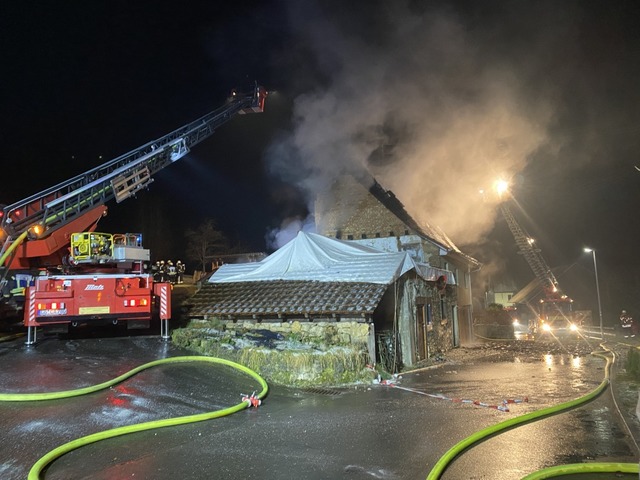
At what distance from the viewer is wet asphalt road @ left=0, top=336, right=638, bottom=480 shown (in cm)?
479

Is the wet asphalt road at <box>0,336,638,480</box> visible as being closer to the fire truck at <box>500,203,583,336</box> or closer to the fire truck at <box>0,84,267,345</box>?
the fire truck at <box>0,84,267,345</box>

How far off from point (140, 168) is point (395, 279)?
9.94 meters

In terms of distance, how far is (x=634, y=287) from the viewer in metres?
41.8

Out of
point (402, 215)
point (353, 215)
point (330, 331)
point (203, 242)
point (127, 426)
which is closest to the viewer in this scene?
point (127, 426)

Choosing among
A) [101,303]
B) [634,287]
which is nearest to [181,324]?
[101,303]

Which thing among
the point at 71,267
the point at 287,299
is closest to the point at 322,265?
the point at 287,299

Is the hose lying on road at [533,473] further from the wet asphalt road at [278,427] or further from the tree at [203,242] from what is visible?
the tree at [203,242]

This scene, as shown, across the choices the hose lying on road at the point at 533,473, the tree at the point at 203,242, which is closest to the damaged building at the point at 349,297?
the hose lying on road at the point at 533,473

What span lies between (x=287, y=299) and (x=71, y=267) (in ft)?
19.8

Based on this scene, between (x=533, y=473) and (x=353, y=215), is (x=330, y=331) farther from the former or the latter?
(x=353, y=215)

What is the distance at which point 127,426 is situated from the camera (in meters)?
5.71

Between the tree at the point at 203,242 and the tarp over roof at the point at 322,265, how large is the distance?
26.0 metres

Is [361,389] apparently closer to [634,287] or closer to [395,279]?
[395,279]

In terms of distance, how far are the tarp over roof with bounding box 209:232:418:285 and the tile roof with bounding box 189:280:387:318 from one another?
0.30 metres
